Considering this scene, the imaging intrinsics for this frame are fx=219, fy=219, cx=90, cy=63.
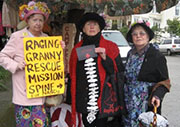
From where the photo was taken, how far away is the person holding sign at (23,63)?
2393 mm

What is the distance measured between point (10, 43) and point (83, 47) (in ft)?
2.74

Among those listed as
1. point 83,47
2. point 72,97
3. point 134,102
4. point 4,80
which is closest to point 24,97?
point 72,97

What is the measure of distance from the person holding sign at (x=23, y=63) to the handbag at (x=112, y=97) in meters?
0.73

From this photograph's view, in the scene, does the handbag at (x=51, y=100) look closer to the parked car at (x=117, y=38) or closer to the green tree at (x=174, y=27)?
the parked car at (x=117, y=38)

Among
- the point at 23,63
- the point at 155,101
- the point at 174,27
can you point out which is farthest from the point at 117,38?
the point at 174,27

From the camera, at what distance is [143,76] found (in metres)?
2.55

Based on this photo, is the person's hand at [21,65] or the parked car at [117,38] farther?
the parked car at [117,38]

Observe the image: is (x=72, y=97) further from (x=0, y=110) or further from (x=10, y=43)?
(x=0, y=110)

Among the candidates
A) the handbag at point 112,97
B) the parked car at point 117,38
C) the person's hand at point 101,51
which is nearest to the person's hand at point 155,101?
the handbag at point 112,97

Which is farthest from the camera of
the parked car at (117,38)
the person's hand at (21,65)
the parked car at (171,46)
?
the parked car at (171,46)

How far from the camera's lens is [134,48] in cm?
279

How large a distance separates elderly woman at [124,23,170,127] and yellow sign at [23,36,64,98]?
0.86 meters

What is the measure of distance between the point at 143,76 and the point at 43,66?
3.80 feet

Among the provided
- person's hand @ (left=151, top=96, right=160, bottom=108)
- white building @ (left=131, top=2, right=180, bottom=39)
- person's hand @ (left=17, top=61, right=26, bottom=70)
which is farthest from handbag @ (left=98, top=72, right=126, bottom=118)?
white building @ (left=131, top=2, right=180, bottom=39)
